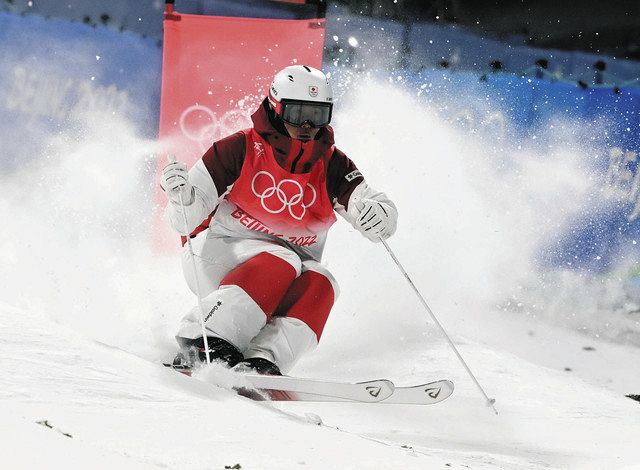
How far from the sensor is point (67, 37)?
5.94m

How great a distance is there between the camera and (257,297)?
336 centimetres

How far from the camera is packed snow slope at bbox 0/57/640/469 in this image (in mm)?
2064

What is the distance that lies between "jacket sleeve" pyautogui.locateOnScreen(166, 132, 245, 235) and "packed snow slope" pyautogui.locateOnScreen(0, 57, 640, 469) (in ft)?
2.06

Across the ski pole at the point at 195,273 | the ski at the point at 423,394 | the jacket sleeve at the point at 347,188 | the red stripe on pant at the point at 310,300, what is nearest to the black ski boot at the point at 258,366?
the ski pole at the point at 195,273

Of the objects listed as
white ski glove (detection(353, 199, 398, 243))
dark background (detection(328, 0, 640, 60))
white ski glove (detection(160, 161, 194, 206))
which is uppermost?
dark background (detection(328, 0, 640, 60))

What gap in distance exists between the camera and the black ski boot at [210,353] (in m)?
3.13

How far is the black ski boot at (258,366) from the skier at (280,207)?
0.40ft

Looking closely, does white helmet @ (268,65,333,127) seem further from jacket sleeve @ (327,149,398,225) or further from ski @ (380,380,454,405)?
ski @ (380,380,454,405)

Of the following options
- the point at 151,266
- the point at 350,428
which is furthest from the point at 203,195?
the point at 151,266

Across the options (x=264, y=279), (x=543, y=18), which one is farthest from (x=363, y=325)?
(x=543, y=18)

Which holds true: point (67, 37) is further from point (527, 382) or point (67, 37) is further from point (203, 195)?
point (527, 382)

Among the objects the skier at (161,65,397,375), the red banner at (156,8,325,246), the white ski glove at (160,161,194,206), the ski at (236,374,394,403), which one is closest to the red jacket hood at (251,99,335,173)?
the skier at (161,65,397,375)

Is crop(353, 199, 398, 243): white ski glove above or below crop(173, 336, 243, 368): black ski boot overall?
above

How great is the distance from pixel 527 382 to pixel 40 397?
259cm
